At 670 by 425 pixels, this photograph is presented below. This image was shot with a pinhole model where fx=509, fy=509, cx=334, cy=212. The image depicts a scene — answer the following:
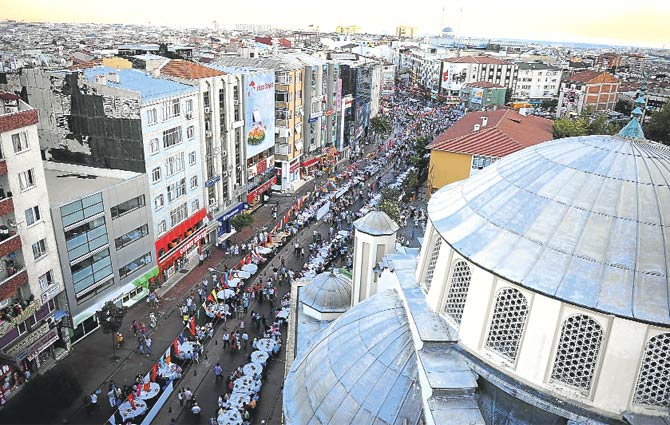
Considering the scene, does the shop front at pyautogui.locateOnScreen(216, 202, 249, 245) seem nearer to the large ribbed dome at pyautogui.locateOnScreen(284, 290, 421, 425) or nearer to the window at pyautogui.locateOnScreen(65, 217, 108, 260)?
the window at pyautogui.locateOnScreen(65, 217, 108, 260)

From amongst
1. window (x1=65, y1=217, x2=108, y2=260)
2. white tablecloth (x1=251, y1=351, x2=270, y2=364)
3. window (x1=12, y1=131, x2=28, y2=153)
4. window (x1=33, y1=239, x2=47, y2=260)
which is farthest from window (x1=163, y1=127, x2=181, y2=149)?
white tablecloth (x1=251, y1=351, x2=270, y2=364)

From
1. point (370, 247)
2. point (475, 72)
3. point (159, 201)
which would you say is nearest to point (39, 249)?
Result: point (159, 201)

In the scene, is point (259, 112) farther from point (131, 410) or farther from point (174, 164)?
point (131, 410)

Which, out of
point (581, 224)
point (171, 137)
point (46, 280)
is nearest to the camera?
point (581, 224)

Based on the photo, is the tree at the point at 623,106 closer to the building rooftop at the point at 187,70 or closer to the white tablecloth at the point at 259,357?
the building rooftop at the point at 187,70

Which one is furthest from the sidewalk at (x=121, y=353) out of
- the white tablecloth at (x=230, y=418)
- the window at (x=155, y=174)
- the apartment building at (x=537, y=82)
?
the apartment building at (x=537, y=82)

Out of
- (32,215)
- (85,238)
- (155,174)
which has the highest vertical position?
(32,215)

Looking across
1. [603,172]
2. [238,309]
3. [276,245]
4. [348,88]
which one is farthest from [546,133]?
[603,172]
